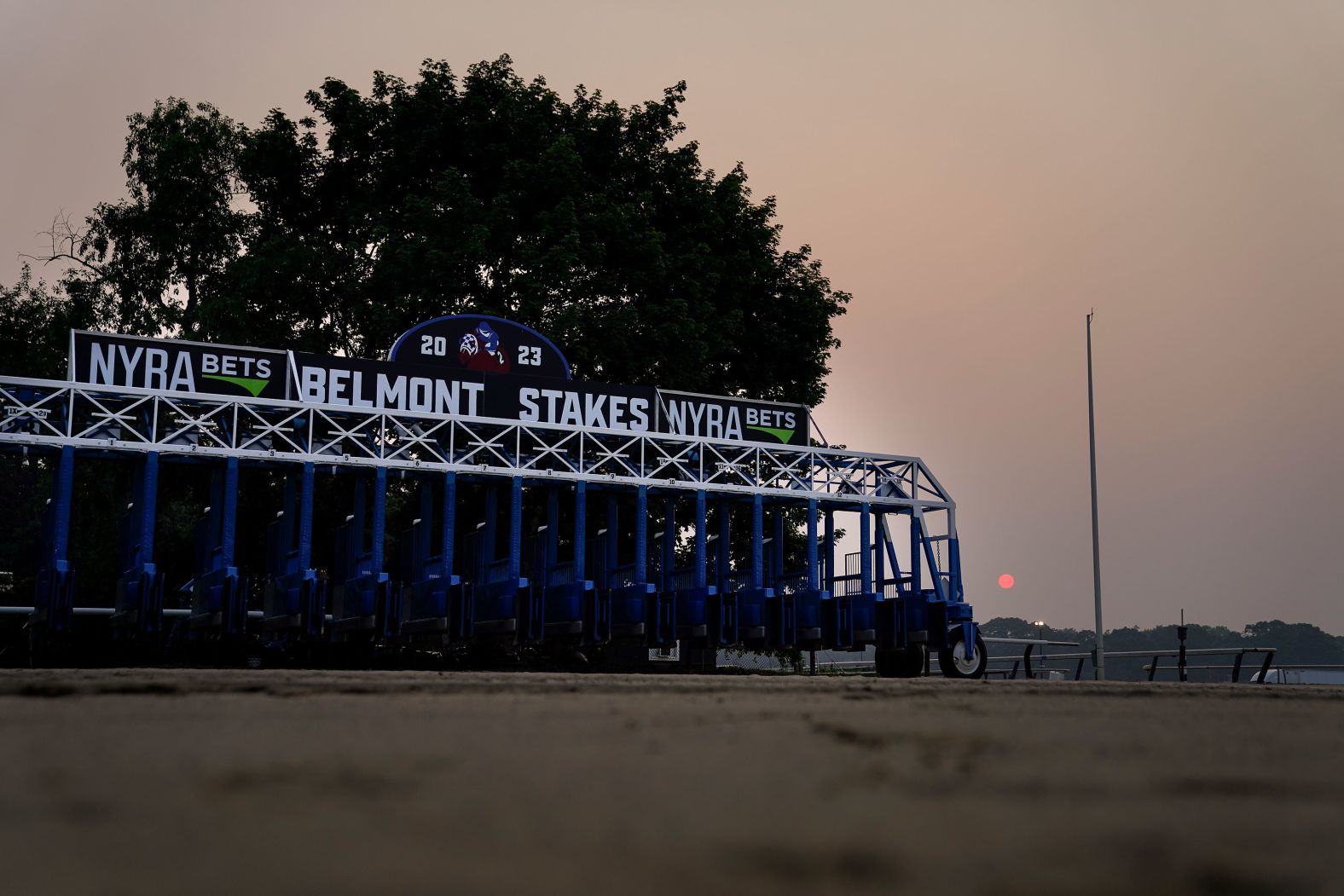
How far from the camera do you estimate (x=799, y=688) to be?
30.3 ft

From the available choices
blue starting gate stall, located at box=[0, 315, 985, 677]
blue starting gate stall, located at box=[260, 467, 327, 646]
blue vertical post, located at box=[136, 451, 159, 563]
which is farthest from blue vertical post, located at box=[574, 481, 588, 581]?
blue vertical post, located at box=[136, 451, 159, 563]

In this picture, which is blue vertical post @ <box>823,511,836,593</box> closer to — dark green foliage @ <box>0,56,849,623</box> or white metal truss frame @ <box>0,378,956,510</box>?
white metal truss frame @ <box>0,378,956,510</box>

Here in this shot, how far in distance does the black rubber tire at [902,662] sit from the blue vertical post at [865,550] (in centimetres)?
174

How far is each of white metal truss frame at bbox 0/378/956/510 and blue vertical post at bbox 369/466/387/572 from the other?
30 cm

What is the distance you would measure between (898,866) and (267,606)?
26774 millimetres

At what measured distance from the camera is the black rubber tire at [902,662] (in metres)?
28.4

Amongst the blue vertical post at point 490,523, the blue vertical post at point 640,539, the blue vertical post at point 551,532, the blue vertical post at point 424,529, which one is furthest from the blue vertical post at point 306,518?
the blue vertical post at point 640,539

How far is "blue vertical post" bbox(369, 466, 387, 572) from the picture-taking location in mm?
26188

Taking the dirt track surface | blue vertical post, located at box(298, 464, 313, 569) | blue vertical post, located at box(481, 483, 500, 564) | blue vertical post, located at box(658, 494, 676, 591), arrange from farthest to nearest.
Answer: blue vertical post, located at box(658, 494, 676, 591), blue vertical post, located at box(481, 483, 500, 564), blue vertical post, located at box(298, 464, 313, 569), the dirt track surface

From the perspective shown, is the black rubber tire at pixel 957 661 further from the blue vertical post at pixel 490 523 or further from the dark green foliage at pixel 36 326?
the dark green foliage at pixel 36 326

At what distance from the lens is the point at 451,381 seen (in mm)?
28484

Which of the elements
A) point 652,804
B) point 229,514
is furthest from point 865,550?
point 652,804

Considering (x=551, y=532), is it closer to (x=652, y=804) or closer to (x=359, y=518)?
(x=359, y=518)

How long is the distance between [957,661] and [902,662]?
1194 millimetres
